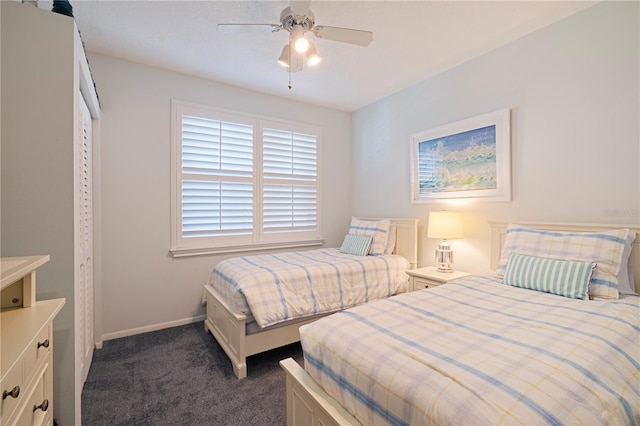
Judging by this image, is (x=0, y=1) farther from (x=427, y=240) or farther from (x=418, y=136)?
(x=427, y=240)

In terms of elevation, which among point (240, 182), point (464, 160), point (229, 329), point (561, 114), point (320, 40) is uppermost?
point (320, 40)

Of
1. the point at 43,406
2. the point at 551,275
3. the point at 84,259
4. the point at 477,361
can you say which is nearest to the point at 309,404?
the point at 477,361

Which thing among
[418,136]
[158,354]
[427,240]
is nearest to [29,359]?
[158,354]

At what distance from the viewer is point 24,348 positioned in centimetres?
82

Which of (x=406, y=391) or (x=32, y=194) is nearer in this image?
(x=406, y=391)

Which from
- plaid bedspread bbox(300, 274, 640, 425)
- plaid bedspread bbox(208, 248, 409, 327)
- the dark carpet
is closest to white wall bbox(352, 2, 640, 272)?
plaid bedspread bbox(208, 248, 409, 327)

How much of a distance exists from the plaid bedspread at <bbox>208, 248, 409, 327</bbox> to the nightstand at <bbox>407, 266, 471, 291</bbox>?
0.21 meters

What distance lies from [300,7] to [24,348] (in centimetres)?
208

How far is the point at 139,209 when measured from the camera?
3002mm

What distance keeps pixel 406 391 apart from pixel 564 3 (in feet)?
9.34

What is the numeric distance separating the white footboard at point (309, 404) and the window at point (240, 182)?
2.20m

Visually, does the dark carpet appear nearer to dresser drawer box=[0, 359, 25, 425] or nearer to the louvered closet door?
the louvered closet door

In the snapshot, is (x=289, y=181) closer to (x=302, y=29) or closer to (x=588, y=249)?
(x=302, y=29)

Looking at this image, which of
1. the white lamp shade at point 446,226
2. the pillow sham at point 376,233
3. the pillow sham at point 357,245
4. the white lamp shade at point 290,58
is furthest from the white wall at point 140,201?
the white lamp shade at point 446,226
